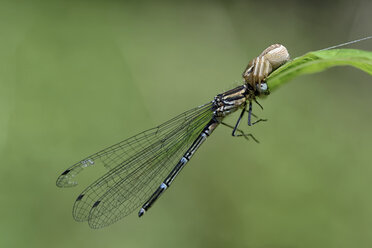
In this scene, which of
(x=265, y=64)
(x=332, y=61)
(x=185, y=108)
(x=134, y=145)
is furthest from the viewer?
(x=185, y=108)

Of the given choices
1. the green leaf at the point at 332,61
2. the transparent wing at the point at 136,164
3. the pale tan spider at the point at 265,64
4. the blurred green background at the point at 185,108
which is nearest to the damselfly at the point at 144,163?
the transparent wing at the point at 136,164

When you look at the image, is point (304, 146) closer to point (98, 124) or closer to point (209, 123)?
point (209, 123)

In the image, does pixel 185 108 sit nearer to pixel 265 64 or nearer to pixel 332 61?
pixel 265 64

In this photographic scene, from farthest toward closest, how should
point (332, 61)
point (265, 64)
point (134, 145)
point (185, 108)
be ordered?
point (185, 108)
point (134, 145)
point (265, 64)
point (332, 61)

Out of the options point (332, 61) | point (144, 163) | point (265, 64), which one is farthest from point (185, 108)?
point (332, 61)

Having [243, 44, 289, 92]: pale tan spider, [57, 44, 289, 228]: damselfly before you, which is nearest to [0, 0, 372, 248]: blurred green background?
[57, 44, 289, 228]: damselfly

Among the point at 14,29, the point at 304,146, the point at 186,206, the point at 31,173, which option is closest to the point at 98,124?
the point at 31,173

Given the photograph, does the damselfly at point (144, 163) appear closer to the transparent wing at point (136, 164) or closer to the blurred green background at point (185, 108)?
the transparent wing at point (136, 164)
